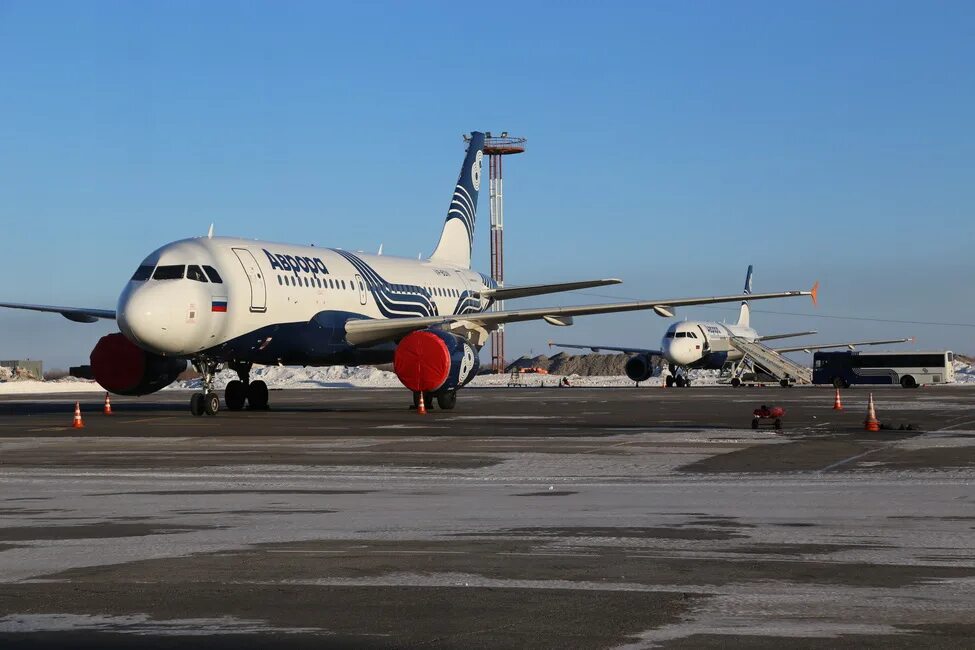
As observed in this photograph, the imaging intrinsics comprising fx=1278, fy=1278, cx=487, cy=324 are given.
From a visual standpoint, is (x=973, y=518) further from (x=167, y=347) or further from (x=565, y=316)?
(x=565, y=316)

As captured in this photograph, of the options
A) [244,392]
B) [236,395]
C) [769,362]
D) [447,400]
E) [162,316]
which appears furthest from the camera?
[769,362]

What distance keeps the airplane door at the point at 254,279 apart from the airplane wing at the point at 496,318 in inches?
122

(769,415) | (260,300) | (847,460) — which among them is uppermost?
(260,300)

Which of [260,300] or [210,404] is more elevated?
[260,300]

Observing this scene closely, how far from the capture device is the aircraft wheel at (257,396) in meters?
33.7

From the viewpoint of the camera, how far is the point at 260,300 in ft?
100

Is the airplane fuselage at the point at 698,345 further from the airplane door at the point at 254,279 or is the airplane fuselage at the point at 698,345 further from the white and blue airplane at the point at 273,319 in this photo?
the airplane door at the point at 254,279

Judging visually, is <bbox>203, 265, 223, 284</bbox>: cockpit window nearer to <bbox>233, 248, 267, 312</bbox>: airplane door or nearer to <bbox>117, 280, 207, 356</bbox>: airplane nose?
<bbox>117, 280, 207, 356</bbox>: airplane nose

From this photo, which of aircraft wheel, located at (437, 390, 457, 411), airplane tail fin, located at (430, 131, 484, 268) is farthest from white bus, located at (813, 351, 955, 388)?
aircraft wheel, located at (437, 390, 457, 411)

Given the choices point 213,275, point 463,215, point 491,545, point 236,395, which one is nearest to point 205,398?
point 213,275

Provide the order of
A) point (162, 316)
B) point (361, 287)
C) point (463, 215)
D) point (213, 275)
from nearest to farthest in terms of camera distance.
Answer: point (162, 316)
point (213, 275)
point (361, 287)
point (463, 215)

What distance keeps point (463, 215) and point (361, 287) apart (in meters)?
11.0

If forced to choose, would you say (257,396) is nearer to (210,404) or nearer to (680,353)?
(210,404)

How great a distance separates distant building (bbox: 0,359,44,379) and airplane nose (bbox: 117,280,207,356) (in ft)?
257
